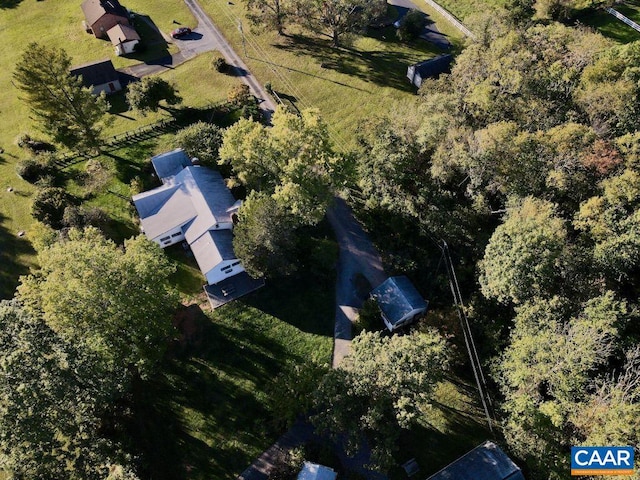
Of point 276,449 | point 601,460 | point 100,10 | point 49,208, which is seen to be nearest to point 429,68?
point 601,460

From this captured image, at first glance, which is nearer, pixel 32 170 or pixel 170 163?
pixel 170 163

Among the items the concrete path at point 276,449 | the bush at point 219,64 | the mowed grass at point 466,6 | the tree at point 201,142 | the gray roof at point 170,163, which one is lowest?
the concrete path at point 276,449

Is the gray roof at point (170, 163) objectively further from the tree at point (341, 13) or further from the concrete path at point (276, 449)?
the tree at point (341, 13)

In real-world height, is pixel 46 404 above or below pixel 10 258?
above

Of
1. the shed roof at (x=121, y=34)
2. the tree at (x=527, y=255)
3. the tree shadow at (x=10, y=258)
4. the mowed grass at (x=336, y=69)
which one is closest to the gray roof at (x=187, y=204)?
the tree shadow at (x=10, y=258)

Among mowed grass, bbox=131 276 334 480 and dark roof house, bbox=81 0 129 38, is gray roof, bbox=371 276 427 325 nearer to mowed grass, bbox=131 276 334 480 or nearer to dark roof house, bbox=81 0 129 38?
mowed grass, bbox=131 276 334 480

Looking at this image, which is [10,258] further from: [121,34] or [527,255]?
[527,255]
